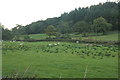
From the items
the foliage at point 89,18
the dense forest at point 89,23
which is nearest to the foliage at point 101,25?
the dense forest at point 89,23

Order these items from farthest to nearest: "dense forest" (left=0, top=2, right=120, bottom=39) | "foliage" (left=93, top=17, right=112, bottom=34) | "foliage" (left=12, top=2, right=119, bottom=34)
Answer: "foliage" (left=12, top=2, right=119, bottom=34) → "dense forest" (left=0, top=2, right=120, bottom=39) → "foliage" (left=93, top=17, right=112, bottom=34)

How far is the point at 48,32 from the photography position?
7162 centimetres

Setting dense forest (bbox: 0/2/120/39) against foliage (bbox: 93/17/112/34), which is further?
dense forest (bbox: 0/2/120/39)

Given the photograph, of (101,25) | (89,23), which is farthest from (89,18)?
(101,25)

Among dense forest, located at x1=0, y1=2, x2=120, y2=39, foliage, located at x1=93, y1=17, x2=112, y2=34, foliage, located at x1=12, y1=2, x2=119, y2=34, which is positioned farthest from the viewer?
foliage, located at x1=12, y1=2, x2=119, y2=34

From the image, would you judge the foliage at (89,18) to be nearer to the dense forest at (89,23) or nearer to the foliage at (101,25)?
the dense forest at (89,23)

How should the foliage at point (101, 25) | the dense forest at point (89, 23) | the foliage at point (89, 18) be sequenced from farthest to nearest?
the foliage at point (89, 18) < the dense forest at point (89, 23) < the foliage at point (101, 25)

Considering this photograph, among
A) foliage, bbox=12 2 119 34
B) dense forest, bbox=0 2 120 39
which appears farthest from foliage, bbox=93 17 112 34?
foliage, bbox=12 2 119 34

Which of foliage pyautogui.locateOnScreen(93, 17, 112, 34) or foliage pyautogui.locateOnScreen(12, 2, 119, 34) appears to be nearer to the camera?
foliage pyautogui.locateOnScreen(93, 17, 112, 34)

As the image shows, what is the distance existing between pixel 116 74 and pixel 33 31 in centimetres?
10077

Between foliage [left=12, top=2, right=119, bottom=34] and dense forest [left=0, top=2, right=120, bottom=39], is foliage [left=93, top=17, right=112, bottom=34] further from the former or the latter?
foliage [left=12, top=2, right=119, bottom=34]

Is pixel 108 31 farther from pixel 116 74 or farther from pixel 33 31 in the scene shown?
pixel 116 74

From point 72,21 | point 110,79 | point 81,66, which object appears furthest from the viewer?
point 72,21

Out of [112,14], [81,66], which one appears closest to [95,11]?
[112,14]
